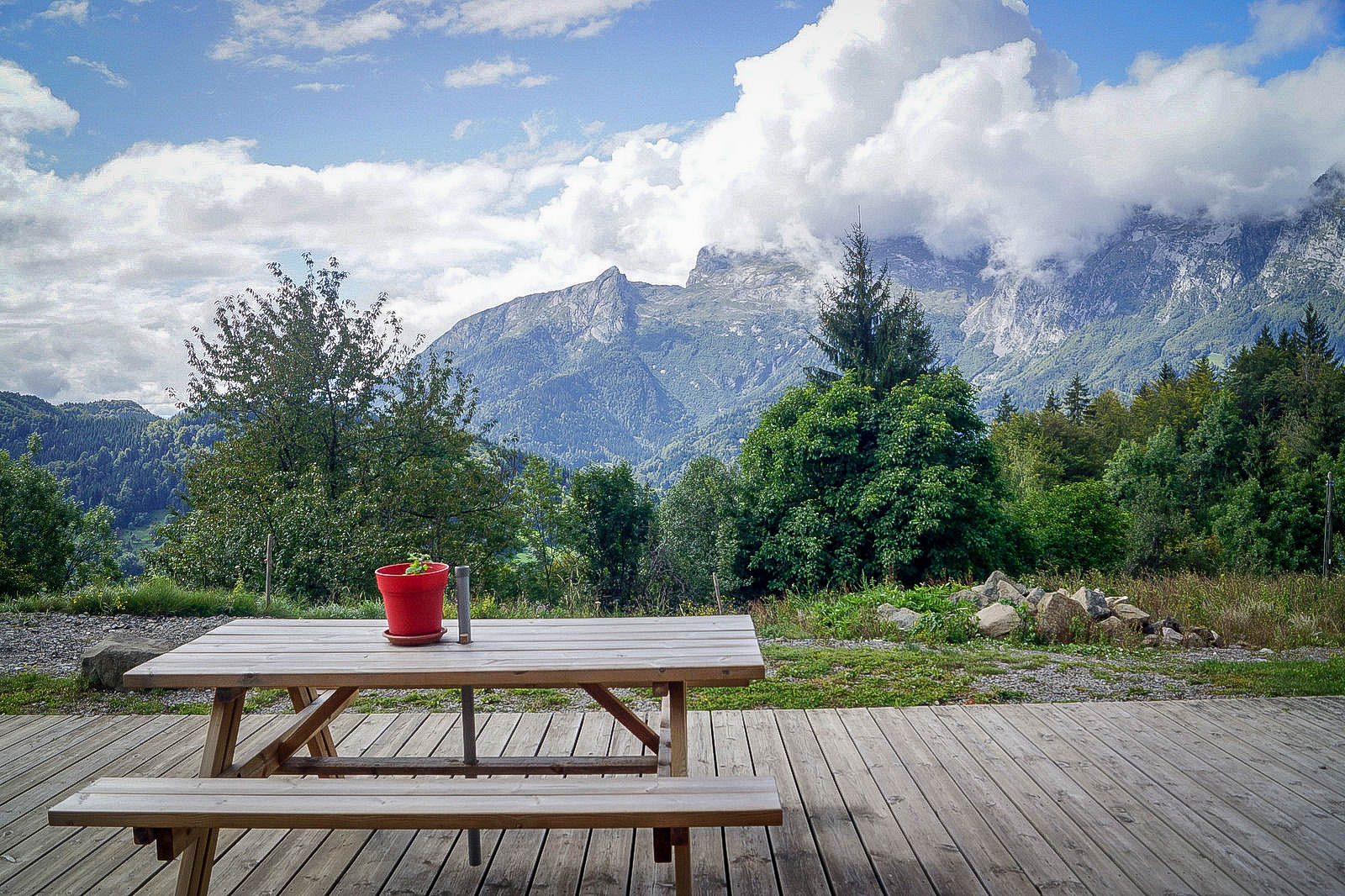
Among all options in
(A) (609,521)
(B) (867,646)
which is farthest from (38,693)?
(A) (609,521)

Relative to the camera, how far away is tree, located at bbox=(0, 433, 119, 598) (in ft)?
79.0

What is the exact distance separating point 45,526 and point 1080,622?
99.6ft

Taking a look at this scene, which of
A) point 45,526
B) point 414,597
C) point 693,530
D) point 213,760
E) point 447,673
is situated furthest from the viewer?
point 693,530

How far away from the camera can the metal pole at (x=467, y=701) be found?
2.46 m

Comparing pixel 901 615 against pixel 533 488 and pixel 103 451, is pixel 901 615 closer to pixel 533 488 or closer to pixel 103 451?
pixel 533 488

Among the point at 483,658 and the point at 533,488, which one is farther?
the point at 533,488

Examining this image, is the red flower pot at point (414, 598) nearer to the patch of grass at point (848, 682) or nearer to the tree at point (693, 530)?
the patch of grass at point (848, 682)

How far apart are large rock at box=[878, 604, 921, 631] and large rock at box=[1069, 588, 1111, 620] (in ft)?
4.39

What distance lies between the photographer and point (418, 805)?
192 centimetres

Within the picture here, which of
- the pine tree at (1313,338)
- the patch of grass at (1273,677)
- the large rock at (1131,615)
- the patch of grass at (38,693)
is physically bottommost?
the patch of grass at (1273,677)

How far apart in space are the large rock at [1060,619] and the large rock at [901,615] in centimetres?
99

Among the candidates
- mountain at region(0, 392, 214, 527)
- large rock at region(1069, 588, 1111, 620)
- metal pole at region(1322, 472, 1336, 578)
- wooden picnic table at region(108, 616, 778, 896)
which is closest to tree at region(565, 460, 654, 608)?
mountain at region(0, 392, 214, 527)

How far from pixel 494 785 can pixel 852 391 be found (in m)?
18.7

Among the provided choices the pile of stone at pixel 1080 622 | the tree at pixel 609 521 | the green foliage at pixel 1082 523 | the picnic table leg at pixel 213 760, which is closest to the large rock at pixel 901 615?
the pile of stone at pixel 1080 622
